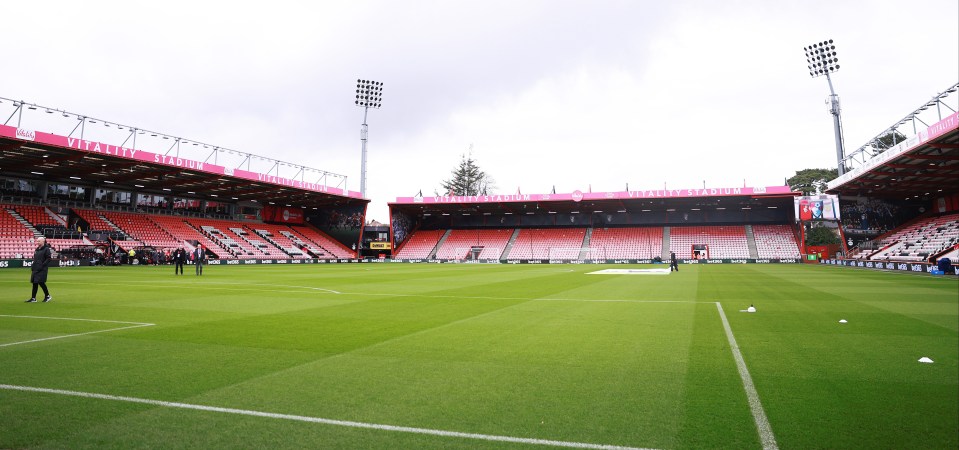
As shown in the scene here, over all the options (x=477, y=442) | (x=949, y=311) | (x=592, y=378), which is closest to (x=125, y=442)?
(x=477, y=442)

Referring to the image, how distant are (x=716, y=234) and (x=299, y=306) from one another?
57.4 metres

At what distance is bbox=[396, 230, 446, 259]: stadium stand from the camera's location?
213 feet

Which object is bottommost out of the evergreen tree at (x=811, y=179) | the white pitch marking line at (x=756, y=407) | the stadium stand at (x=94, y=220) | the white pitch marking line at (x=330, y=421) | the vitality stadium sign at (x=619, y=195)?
the white pitch marking line at (x=330, y=421)

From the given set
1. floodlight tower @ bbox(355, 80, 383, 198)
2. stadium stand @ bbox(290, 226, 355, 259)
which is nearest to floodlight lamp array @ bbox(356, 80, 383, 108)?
floodlight tower @ bbox(355, 80, 383, 198)

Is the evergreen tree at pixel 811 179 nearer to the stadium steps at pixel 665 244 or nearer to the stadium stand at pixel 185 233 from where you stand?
the stadium steps at pixel 665 244

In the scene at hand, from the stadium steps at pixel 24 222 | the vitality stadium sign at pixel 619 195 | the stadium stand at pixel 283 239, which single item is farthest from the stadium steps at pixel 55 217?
the vitality stadium sign at pixel 619 195

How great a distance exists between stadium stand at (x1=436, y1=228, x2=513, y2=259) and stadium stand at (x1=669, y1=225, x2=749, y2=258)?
71.5ft

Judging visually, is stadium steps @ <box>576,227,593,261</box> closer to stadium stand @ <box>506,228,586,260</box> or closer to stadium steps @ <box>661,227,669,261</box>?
stadium stand @ <box>506,228,586,260</box>

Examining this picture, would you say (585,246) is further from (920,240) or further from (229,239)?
(229,239)

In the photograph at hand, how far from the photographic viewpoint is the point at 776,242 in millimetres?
54688

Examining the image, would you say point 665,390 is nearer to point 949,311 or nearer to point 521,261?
point 949,311

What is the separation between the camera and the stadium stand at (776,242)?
52.5m

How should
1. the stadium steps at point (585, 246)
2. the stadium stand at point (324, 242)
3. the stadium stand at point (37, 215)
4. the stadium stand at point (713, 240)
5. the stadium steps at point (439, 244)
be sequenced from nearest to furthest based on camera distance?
the stadium stand at point (37, 215)
the stadium stand at point (713, 240)
the stadium steps at point (585, 246)
the stadium stand at point (324, 242)
the stadium steps at point (439, 244)

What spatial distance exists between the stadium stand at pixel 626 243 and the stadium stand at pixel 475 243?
1221 cm
